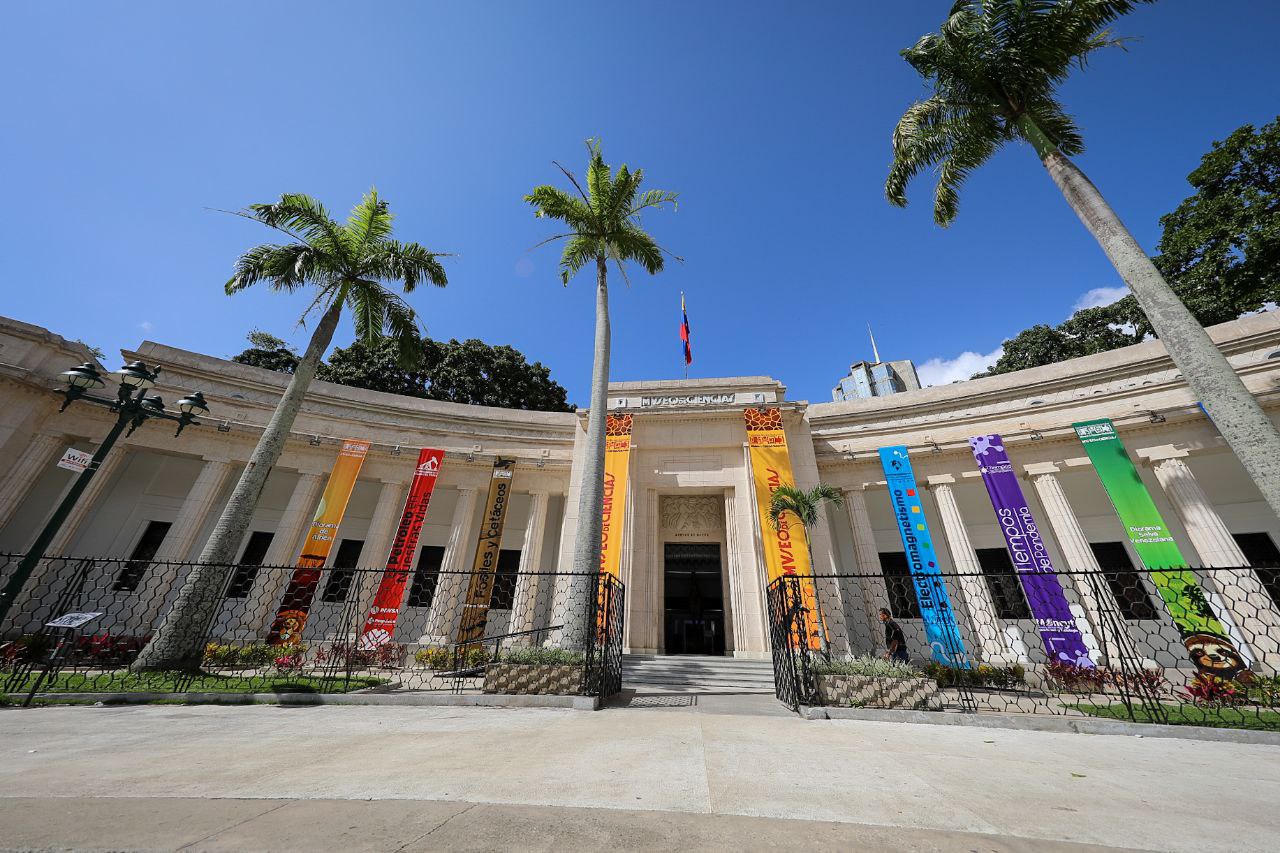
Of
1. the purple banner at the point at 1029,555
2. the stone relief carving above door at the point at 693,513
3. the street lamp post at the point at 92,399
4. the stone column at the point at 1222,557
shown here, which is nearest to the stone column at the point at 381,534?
the street lamp post at the point at 92,399

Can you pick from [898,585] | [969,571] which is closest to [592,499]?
[969,571]

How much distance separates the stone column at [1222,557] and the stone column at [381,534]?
927 inches

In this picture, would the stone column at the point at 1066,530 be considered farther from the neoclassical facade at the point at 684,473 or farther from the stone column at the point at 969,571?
the stone column at the point at 969,571

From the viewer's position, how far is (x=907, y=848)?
1933mm

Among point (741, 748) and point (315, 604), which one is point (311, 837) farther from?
point (315, 604)

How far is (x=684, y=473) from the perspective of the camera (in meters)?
16.3

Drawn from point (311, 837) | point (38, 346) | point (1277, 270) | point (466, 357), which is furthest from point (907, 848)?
point (466, 357)

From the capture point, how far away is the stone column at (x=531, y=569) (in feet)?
48.9

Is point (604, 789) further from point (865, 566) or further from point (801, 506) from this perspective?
point (865, 566)

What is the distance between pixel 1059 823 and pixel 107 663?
18002 mm

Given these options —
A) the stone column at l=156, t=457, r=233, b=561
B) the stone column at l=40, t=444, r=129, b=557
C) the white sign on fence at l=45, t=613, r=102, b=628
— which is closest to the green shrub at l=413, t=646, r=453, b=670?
the white sign on fence at l=45, t=613, r=102, b=628

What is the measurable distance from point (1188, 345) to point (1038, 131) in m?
5.90

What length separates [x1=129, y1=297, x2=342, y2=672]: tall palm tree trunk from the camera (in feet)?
28.1

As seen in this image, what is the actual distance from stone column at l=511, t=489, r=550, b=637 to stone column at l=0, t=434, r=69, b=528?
15.4 m
